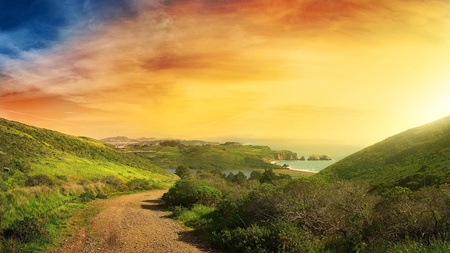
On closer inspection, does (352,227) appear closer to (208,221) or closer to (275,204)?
(275,204)

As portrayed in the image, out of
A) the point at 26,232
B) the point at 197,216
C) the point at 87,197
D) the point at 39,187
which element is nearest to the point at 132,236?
the point at 26,232

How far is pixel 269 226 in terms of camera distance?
14.6 meters

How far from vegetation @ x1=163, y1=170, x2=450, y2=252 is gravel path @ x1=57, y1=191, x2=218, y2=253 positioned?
158 cm

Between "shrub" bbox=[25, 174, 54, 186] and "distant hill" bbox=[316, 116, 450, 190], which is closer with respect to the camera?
"distant hill" bbox=[316, 116, 450, 190]

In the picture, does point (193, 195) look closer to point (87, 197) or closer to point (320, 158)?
point (87, 197)

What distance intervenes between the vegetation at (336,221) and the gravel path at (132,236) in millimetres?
1583

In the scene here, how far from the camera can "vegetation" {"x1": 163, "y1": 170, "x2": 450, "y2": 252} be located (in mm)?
11617

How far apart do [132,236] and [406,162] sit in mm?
20226

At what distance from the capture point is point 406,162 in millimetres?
25188

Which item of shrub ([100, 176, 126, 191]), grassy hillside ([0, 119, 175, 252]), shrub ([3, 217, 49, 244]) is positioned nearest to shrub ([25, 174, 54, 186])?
grassy hillside ([0, 119, 175, 252])

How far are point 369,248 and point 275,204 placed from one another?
191 inches

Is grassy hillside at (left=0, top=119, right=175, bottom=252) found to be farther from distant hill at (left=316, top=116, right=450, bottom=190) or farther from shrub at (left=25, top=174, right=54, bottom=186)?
distant hill at (left=316, top=116, right=450, bottom=190)

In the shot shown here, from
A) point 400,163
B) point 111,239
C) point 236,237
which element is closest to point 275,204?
point 236,237

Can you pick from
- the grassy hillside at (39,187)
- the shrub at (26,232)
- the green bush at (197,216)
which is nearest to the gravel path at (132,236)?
the green bush at (197,216)
